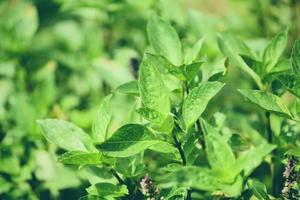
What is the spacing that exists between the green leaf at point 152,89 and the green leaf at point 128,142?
0.07m

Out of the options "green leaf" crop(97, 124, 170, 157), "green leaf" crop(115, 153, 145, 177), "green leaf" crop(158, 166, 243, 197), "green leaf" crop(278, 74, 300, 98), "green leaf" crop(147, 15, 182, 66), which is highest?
"green leaf" crop(147, 15, 182, 66)

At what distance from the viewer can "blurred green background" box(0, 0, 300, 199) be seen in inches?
67.9

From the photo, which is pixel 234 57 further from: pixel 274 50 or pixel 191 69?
pixel 191 69

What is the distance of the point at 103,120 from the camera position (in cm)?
123

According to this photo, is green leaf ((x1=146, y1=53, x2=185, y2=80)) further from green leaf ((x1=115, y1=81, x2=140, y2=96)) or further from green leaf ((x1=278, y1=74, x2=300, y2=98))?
green leaf ((x1=278, y1=74, x2=300, y2=98))

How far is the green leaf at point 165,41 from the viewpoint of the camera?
1.37 m

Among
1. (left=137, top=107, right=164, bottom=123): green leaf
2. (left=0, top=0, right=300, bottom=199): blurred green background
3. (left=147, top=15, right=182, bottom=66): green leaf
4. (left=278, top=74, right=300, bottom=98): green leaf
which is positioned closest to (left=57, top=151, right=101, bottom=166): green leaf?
(left=137, top=107, right=164, bottom=123): green leaf

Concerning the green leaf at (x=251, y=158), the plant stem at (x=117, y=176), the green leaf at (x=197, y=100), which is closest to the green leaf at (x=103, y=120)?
the plant stem at (x=117, y=176)

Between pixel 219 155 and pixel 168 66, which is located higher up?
pixel 168 66

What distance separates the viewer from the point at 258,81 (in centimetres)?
142

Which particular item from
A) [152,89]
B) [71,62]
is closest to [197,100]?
[152,89]

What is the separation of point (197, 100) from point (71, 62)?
1.25m

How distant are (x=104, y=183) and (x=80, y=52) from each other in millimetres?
1203

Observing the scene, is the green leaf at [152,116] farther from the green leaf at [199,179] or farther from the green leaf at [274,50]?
the green leaf at [274,50]
